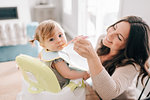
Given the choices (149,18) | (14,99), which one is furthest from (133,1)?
(14,99)

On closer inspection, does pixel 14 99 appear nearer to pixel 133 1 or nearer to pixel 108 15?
pixel 133 1

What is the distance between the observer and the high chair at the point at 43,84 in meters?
0.73

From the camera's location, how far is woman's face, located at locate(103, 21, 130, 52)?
0.90 metres

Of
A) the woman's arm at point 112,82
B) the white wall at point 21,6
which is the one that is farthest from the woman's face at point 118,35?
the white wall at point 21,6

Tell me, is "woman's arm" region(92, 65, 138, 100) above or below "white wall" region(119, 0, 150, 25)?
below

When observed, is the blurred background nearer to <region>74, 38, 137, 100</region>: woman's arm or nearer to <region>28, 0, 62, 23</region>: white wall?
<region>28, 0, 62, 23</region>: white wall

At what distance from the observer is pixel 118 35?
922 millimetres

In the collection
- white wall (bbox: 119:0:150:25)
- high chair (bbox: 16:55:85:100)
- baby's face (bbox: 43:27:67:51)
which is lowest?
high chair (bbox: 16:55:85:100)

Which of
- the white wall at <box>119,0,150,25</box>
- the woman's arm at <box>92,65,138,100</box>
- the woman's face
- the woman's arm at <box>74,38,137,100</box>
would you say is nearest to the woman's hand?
the woman's arm at <box>74,38,137,100</box>

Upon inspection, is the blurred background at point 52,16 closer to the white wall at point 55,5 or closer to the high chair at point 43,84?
the white wall at point 55,5

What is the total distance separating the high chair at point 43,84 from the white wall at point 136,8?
1087 mm

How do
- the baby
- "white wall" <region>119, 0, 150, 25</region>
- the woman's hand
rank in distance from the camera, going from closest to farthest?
the woman's hand, the baby, "white wall" <region>119, 0, 150, 25</region>

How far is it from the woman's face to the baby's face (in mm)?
328

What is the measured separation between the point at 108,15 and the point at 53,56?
7.35 ft
